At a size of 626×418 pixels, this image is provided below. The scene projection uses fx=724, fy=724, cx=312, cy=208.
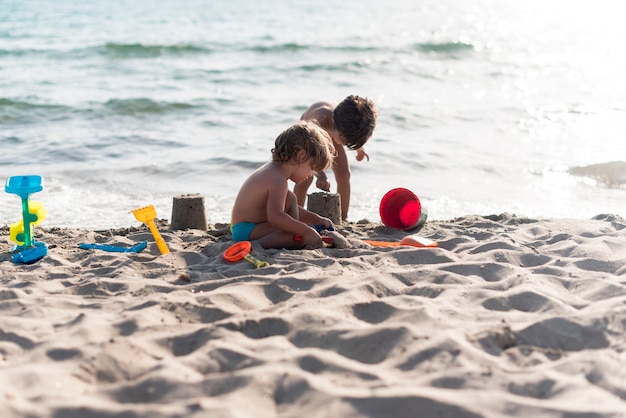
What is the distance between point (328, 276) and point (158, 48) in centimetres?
1495

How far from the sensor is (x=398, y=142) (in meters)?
9.56

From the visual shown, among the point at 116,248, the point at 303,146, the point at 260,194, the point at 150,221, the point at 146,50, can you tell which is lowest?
the point at 116,248

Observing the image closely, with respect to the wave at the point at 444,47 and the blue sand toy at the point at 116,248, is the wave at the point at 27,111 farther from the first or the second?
the wave at the point at 444,47

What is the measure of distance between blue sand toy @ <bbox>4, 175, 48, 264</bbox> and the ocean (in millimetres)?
1604

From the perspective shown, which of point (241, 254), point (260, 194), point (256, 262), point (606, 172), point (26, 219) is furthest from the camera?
point (606, 172)

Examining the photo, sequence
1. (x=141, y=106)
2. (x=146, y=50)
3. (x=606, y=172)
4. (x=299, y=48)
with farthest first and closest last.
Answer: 1. (x=299, y=48)
2. (x=146, y=50)
3. (x=141, y=106)
4. (x=606, y=172)

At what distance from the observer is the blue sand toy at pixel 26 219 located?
169 inches

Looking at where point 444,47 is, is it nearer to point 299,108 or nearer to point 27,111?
point 299,108

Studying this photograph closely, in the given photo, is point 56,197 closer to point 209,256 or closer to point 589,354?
point 209,256

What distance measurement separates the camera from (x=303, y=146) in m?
4.58

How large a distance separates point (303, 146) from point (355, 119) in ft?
3.13

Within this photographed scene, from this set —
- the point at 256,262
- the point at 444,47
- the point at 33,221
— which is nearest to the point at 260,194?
the point at 256,262

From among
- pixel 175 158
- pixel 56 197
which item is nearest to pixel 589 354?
pixel 56 197

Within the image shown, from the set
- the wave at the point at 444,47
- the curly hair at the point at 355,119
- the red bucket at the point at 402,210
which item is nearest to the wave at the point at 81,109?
the curly hair at the point at 355,119
